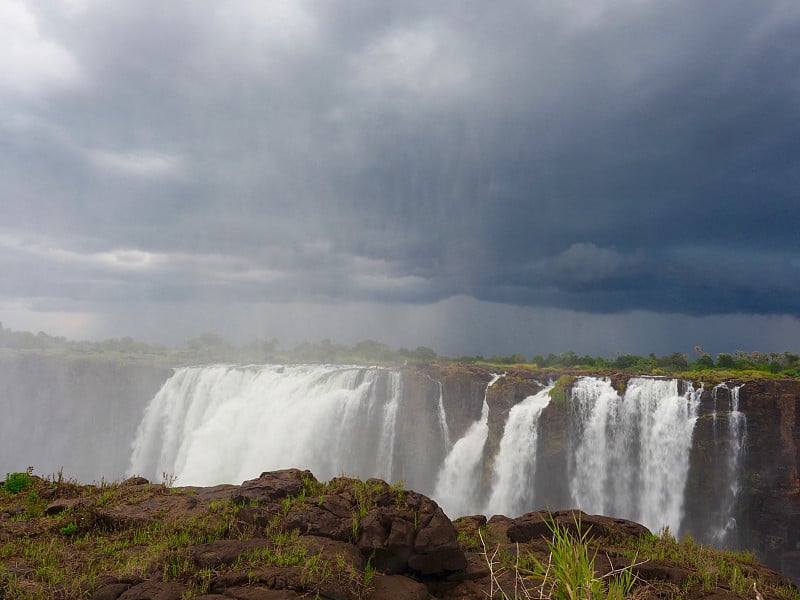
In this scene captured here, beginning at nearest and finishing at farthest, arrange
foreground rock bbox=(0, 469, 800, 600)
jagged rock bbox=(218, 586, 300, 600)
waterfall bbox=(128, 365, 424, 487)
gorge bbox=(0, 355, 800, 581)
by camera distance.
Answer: jagged rock bbox=(218, 586, 300, 600)
foreground rock bbox=(0, 469, 800, 600)
gorge bbox=(0, 355, 800, 581)
waterfall bbox=(128, 365, 424, 487)

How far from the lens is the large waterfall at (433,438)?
21906mm

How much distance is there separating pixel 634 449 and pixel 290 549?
20686mm

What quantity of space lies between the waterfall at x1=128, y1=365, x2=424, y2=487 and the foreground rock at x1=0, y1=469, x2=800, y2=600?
2155 cm

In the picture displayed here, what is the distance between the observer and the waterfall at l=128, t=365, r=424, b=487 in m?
30.2

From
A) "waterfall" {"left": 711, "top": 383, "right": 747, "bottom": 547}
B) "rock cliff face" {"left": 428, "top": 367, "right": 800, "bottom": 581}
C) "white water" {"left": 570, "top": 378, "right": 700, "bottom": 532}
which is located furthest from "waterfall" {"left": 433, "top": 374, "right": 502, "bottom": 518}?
"waterfall" {"left": 711, "top": 383, "right": 747, "bottom": 547}

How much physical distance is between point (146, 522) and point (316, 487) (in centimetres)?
254

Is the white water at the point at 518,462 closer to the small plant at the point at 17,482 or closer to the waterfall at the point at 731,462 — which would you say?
the waterfall at the point at 731,462

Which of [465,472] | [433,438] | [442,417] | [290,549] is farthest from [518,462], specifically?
[290,549]

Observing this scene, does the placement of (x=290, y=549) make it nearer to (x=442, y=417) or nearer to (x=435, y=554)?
(x=435, y=554)

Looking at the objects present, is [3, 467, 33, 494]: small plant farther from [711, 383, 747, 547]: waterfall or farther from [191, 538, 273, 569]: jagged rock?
[711, 383, 747, 547]: waterfall

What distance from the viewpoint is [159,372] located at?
45906 millimetres

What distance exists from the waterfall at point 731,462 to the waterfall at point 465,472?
1093 centimetres

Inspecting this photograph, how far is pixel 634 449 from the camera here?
22.4 m

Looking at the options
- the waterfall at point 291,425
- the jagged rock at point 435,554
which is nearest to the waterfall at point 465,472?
the waterfall at point 291,425
